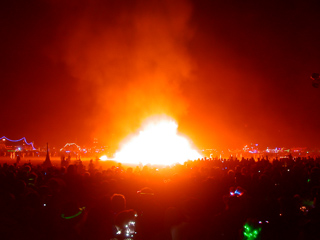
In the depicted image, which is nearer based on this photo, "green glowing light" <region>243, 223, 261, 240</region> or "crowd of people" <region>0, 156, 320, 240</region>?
"crowd of people" <region>0, 156, 320, 240</region>

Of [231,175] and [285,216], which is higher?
[231,175]

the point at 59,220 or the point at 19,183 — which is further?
the point at 19,183

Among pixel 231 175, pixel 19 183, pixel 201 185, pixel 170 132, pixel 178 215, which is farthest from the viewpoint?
pixel 170 132

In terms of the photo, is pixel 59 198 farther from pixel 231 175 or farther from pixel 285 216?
pixel 231 175

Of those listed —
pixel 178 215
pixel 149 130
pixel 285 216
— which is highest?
pixel 149 130

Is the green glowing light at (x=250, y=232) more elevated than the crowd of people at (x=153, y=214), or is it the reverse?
the crowd of people at (x=153, y=214)

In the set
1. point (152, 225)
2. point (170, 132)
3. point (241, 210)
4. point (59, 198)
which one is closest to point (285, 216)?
point (241, 210)

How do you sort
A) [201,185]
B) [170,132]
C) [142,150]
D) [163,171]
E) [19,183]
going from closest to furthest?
[19,183] < [201,185] < [163,171] < [142,150] < [170,132]

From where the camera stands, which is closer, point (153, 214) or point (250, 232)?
point (250, 232)

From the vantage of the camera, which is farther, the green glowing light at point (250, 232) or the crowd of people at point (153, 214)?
the green glowing light at point (250, 232)

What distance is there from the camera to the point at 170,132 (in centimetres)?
3931

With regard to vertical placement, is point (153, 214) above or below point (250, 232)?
above

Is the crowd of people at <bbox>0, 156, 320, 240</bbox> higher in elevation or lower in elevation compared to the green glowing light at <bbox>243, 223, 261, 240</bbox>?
higher

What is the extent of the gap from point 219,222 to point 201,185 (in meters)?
3.27
